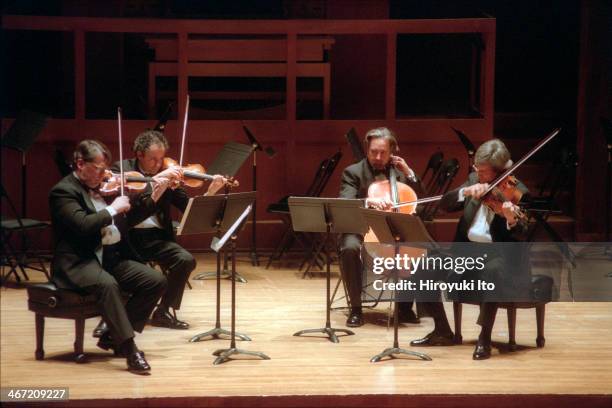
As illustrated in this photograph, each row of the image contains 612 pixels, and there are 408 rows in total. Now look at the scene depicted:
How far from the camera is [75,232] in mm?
4863

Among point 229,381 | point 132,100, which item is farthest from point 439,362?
point 132,100

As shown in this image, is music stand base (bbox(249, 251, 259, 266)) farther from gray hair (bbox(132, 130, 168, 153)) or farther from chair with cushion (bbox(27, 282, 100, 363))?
chair with cushion (bbox(27, 282, 100, 363))

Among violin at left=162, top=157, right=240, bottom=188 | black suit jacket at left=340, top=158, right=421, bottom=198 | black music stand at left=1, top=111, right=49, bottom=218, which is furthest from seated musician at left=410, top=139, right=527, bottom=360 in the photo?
black music stand at left=1, top=111, right=49, bottom=218

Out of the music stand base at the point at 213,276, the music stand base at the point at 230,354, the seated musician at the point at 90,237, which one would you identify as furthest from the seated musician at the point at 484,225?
the music stand base at the point at 213,276

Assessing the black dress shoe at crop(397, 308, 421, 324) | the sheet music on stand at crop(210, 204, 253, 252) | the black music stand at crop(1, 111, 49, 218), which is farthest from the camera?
the black music stand at crop(1, 111, 49, 218)

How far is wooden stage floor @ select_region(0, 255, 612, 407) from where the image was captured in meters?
4.51

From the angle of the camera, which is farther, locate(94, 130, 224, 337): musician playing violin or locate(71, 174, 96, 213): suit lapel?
locate(94, 130, 224, 337): musician playing violin

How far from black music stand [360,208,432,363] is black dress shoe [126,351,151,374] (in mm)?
1210

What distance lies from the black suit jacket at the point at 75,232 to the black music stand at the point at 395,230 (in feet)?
4.61

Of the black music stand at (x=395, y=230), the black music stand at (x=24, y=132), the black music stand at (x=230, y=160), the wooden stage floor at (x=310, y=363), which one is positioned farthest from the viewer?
the black music stand at (x=230, y=160)

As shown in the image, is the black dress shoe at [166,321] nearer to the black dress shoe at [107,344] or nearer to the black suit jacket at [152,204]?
the black suit jacket at [152,204]

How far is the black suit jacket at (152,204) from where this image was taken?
545cm

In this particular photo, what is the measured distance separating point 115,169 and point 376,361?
2054 mm

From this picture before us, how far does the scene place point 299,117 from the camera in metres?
8.60
